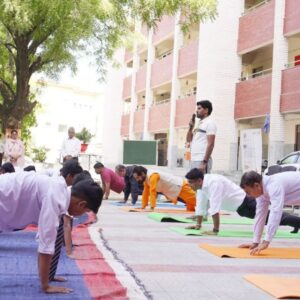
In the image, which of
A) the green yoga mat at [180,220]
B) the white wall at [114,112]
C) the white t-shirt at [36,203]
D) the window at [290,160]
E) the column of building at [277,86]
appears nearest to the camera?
the white t-shirt at [36,203]

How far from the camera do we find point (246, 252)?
5.58 meters

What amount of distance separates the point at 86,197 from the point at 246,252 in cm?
270

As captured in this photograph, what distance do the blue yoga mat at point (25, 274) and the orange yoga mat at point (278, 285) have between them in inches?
47.2

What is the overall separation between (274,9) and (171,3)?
8268 millimetres

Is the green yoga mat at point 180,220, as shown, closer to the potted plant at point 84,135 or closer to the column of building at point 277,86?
the column of building at point 277,86

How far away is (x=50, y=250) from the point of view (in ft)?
10.7

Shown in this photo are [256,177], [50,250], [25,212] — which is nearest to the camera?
[50,250]

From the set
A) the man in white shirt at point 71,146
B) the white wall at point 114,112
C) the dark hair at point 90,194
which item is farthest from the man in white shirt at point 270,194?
the white wall at point 114,112

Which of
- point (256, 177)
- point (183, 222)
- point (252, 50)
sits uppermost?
point (252, 50)

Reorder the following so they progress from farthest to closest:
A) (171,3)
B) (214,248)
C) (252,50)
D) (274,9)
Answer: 1. (252,50)
2. (274,9)
3. (171,3)
4. (214,248)

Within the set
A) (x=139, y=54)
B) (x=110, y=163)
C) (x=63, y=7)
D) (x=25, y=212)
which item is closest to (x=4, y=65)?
(x=63, y=7)

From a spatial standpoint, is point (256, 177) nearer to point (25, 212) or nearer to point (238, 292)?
point (238, 292)

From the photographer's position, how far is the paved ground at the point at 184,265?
389 centimetres

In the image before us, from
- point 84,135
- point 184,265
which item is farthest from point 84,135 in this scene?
point 184,265
